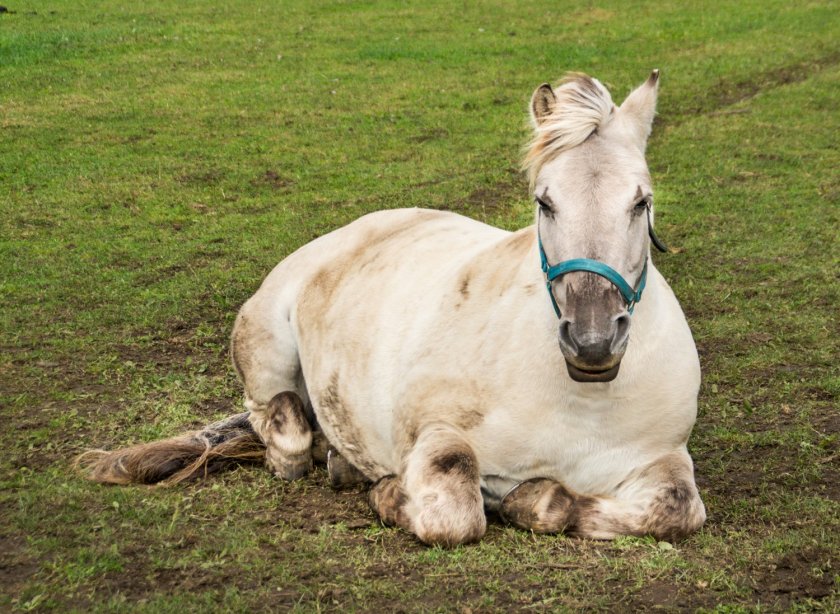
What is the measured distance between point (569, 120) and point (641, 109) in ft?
1.38

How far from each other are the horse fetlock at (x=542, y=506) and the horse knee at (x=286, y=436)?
1467 millimetres

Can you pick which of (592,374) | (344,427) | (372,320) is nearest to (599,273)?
(592,374)

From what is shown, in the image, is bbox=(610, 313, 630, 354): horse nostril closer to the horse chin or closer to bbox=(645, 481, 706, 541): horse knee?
the horse chin

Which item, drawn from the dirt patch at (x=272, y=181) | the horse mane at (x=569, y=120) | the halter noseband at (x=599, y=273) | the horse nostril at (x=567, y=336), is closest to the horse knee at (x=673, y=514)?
the halter noseband at (x=599, y=273)

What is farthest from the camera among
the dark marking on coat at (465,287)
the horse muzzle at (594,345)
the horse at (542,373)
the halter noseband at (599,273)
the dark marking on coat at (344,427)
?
the dark marking on coat at (344,427)

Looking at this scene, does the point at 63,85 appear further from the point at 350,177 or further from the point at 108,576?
the point at 108,576

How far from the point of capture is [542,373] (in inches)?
161

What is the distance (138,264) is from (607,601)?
6.19 meters

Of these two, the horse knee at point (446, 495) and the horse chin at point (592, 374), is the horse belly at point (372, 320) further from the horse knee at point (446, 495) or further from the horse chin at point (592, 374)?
the horse chin at point (592, 374)

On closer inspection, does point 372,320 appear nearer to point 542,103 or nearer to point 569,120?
point 542,103

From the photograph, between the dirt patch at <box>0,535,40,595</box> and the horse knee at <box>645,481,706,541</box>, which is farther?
the horse knee at <box>645,481,706,541</box>

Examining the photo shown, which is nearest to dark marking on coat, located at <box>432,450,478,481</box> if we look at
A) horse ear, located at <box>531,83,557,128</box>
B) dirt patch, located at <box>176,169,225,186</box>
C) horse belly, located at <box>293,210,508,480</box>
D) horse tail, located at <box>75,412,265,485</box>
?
horse belly, located at <box>293,210,508,480</box>

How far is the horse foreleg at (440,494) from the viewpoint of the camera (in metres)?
4.04

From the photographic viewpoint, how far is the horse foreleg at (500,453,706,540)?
4043 millimetres
